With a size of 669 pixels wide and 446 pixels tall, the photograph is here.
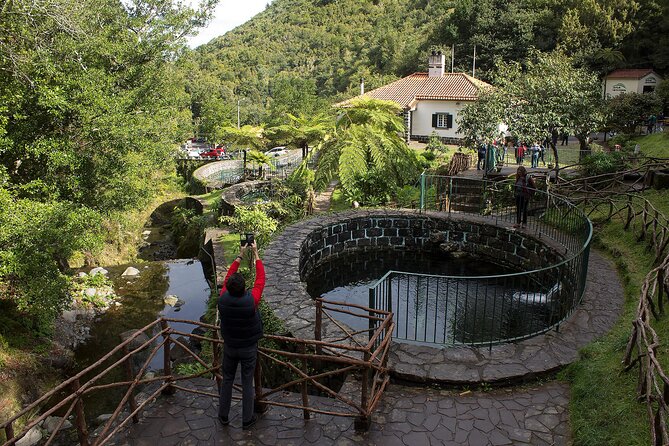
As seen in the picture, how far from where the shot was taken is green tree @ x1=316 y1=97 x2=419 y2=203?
51.2 ft

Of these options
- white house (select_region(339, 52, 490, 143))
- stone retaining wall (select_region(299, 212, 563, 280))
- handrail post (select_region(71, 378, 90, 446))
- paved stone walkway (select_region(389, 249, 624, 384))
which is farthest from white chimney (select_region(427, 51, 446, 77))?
handrail post (select_region(71, 378, 90, 446))

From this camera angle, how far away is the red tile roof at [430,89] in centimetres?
3158

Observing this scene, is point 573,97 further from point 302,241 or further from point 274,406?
point 274,406

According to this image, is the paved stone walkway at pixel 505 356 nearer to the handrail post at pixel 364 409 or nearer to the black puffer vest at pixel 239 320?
the handrail post at pixel 364 409

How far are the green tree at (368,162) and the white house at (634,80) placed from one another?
85.2ft

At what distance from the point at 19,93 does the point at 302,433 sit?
30.9 feet

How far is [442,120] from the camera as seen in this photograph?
108ft

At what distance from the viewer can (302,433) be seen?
16.3ft

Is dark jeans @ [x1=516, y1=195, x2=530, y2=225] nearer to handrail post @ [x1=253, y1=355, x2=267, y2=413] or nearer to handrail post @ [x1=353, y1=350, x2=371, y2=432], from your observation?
handrail post @ [x1=353, y1=350, x2=371, y2=432]

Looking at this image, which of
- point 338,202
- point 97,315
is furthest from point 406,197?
point 97,315

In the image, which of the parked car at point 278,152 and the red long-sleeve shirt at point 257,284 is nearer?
the red long-sleeve shirt at point 257,284

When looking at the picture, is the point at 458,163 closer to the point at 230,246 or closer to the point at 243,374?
the point at 230,246

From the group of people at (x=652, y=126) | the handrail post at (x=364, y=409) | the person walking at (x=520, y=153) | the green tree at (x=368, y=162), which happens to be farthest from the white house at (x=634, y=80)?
the handrail post at (x=364, y=409)

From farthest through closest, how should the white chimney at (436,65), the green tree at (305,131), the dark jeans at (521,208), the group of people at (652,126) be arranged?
the white chimney at (436,65), the group of people at (652,126), the green tree at (305,131), the dark jeans at (521,208)
